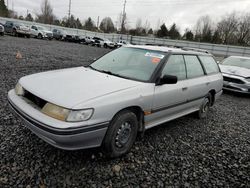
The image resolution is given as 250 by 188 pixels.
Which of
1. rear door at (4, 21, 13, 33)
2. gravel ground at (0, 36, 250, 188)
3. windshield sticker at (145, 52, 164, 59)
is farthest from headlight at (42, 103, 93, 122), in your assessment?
rear door at (4, 21, 13, 33)

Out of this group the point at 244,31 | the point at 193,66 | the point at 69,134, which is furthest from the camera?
the point at 244,31

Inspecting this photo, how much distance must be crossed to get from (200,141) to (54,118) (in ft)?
8.68

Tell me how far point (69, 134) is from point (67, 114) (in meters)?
0.21

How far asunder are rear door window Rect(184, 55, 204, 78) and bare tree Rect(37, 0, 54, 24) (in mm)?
73345

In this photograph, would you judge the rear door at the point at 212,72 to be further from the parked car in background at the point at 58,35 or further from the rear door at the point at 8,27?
the parked car in background at the point at 58,35

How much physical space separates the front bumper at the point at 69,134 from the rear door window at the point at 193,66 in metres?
2.26

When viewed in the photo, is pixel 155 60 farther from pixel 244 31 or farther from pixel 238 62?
pixel 244 31

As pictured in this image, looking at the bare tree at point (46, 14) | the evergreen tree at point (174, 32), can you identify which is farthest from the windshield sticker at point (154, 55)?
the bare tree at point (46, 14)

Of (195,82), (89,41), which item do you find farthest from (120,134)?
(89,41)

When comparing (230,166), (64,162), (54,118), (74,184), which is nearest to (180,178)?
(230,166)

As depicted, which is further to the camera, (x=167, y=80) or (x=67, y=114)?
(x=167, y=80)

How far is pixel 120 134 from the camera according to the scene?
2584 millimetres

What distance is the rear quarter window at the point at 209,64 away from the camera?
4363 mm

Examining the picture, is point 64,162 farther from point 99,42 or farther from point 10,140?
point 99,42
